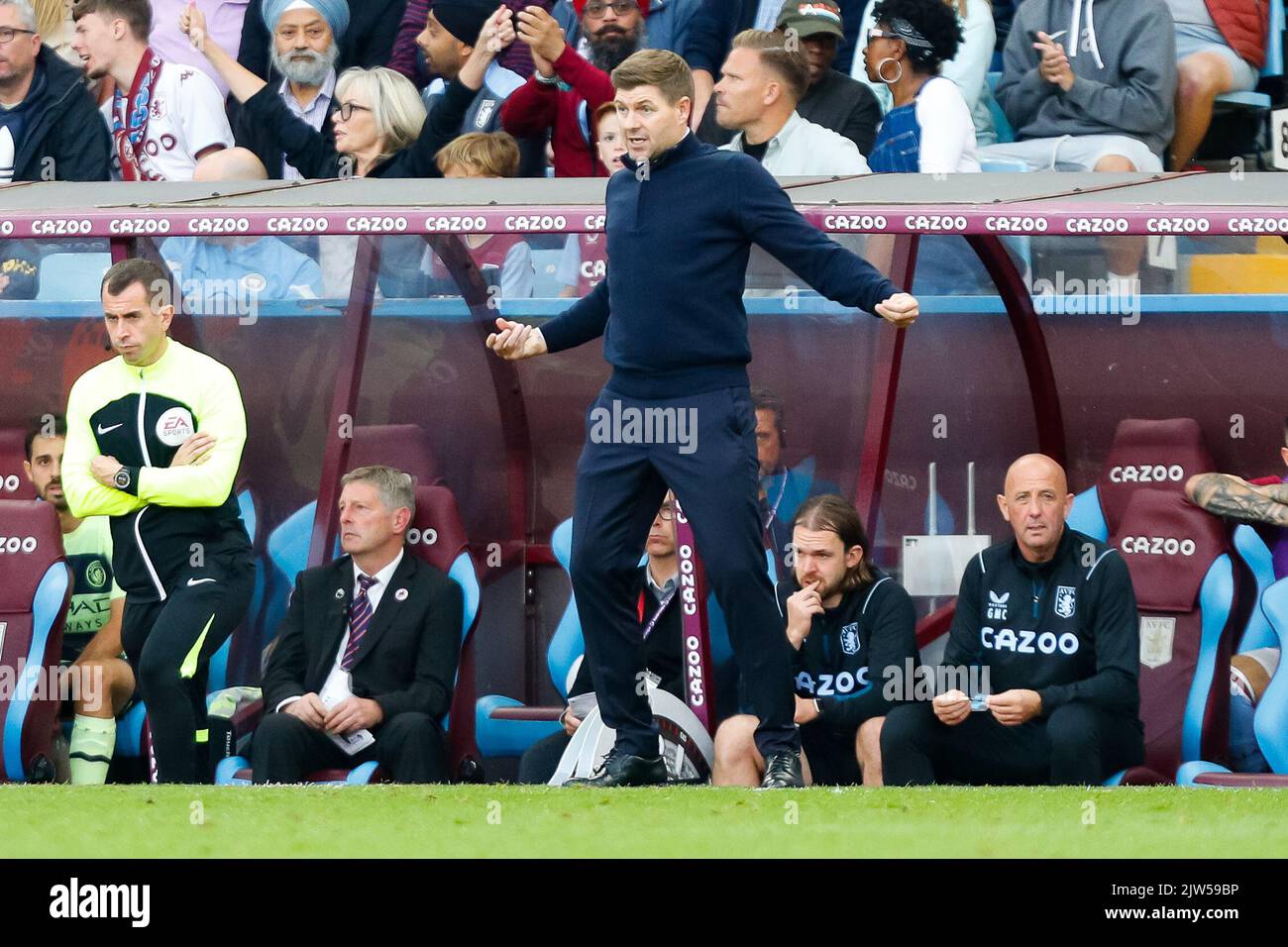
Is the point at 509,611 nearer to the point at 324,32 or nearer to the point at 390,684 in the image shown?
the point at 390,684

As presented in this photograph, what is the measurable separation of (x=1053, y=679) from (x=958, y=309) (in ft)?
4.92

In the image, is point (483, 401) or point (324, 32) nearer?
point (483, 401)

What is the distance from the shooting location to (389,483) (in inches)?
251

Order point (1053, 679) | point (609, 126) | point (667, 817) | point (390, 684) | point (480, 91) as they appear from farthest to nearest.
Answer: point (480, 91), point (609, 126), point (390, 684), point (1053, 679), point (667, 817)

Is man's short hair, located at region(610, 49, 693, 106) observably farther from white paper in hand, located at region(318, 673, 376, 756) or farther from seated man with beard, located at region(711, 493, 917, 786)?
white paper in hand, located at region(318, 673, 376, 756)

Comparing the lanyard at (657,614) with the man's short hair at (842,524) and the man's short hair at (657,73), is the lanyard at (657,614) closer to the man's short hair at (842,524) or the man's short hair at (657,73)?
the man's short hair at (842,524)

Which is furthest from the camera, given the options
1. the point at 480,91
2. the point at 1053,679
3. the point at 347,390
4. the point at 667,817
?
the point at 480,91

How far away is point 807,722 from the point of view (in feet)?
19.2

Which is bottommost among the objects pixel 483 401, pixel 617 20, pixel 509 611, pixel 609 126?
pixel 509 611

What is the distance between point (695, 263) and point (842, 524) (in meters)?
1.10

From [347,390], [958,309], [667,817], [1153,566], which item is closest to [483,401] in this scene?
[347,390]

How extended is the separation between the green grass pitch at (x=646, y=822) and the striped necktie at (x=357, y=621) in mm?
1098

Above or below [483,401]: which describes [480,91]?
above

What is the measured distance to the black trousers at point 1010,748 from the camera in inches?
219
